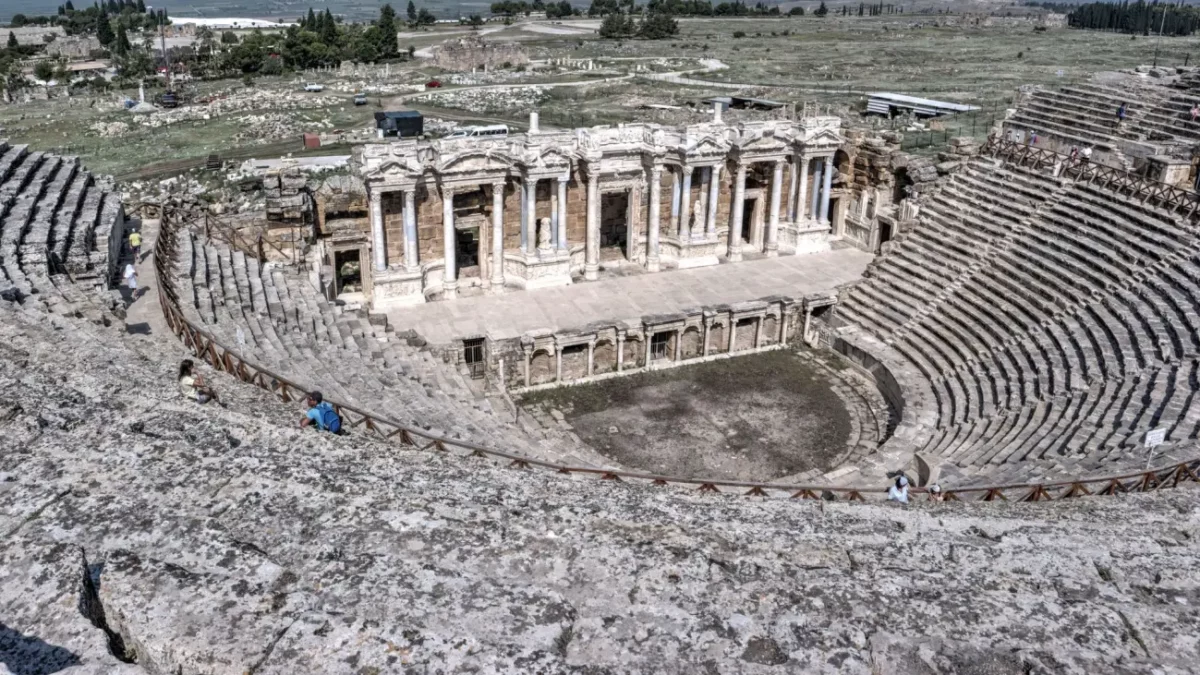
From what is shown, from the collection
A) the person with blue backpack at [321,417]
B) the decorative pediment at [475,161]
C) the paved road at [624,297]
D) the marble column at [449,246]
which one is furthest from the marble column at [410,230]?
the person with blue backpack at [321,417]

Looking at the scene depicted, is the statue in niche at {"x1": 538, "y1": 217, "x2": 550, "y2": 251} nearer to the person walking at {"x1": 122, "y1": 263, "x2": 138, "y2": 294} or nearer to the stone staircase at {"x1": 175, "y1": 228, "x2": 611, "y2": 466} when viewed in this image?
the stone staircase at {"x1": 175, "y1": 228, "x2": 611, "y2": 466}

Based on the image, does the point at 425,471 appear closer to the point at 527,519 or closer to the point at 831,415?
the point at 527,519

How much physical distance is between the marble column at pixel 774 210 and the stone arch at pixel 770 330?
5.15 m

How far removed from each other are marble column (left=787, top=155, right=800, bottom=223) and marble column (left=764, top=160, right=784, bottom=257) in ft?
1.09

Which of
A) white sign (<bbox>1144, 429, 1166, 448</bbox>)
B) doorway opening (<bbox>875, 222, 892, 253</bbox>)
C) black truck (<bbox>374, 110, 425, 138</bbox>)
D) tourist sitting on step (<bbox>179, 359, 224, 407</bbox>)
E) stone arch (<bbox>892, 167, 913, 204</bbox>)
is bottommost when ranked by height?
doorway opening (<bbox>875, 222, 892, 253</bbox>)

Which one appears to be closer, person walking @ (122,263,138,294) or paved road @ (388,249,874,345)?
person walking @ (122,263,138,294)

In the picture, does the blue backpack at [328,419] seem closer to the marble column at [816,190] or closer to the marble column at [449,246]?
the marble column at [449,246]

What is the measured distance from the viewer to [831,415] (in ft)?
75.6

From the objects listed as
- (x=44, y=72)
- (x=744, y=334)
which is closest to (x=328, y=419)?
(x=744, y=334)

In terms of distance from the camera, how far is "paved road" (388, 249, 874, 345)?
2569cm

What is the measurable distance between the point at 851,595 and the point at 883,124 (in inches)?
1600

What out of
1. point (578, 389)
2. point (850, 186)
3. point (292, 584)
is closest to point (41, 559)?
point (292, 584)

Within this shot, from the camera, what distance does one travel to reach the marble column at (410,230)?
26.1m

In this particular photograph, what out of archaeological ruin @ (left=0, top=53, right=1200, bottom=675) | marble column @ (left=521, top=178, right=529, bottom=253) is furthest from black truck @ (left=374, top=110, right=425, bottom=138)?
marble column @ (left=521, top=178, right=529, bottom=253)
